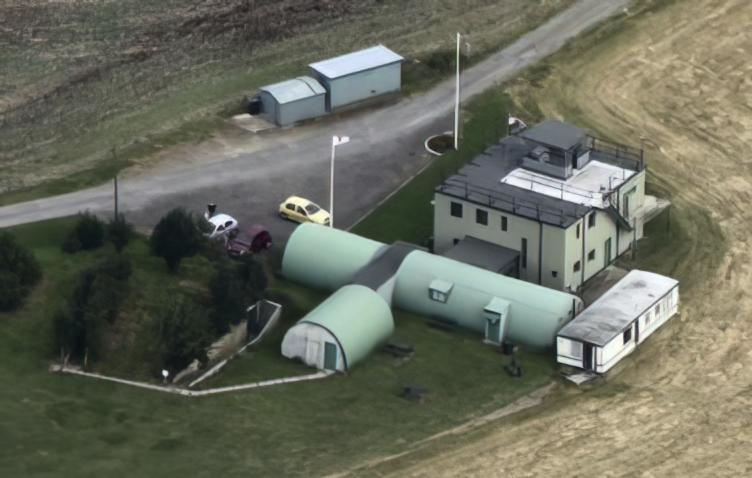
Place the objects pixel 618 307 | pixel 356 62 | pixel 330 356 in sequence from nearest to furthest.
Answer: pixel 330 356 → pixel 618 307 → pixel 356 62

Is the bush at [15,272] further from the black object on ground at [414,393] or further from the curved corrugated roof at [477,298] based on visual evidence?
the black object on ground at [414,393]

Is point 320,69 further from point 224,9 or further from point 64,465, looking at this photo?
point 64,465

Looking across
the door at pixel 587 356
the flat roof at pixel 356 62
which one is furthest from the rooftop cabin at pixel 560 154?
the flat roof at pixel 356 62

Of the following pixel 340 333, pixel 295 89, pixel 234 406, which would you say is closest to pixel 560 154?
pixel 340 333

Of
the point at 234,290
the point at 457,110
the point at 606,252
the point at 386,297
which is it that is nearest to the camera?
the point at 234,290

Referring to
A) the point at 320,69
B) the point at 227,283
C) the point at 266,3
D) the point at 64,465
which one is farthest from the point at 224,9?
the point at 64,465

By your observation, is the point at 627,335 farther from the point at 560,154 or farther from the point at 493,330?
the point at 560,154

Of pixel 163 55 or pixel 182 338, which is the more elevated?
pixel 182 338
